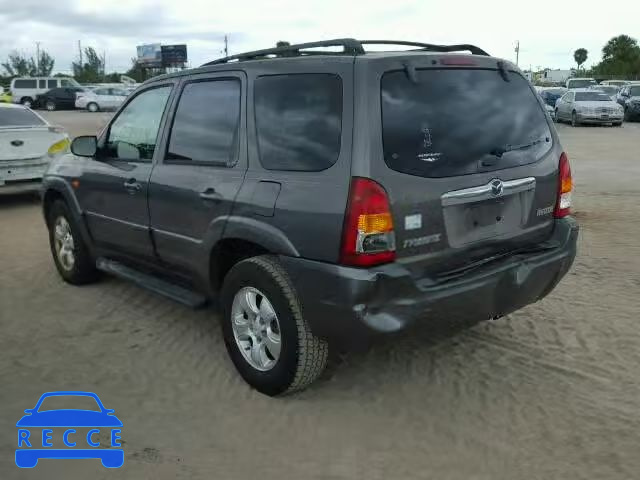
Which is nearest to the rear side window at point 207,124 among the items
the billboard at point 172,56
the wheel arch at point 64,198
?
the wheel arch at point 64,198

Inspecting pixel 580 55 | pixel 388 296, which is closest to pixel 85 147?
pixel 388 296

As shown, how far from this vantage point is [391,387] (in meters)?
3.62

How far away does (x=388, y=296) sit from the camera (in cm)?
297

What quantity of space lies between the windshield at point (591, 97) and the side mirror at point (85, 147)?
22.7 metres

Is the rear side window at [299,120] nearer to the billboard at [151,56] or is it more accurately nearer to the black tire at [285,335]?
the black tire at [285,335]

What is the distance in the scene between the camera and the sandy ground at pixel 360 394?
2.90 metres

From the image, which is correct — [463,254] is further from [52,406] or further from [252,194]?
[52,406]

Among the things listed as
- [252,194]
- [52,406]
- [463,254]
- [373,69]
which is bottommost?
[52,406]

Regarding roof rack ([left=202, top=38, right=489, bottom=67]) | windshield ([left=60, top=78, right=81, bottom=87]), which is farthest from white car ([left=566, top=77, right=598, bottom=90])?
windshield ([left=60, top=78, right=81, bottom=87])

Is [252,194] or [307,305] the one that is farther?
[252,194]

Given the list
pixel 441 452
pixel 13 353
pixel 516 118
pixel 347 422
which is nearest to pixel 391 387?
pixel 347 422

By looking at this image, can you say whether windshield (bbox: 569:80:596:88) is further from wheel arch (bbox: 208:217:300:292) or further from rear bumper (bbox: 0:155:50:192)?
wheel arch (bbox: 208:217:300:292)

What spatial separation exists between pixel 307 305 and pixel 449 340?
145 cm

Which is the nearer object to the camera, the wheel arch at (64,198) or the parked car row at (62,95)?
the wheel arch at (64,198)
